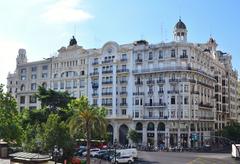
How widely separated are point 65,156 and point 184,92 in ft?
154

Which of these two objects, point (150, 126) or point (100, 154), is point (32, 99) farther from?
point (100, 154)

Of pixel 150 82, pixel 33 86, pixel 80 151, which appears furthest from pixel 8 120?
pixel 33 86

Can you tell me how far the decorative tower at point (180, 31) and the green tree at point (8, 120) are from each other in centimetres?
5295

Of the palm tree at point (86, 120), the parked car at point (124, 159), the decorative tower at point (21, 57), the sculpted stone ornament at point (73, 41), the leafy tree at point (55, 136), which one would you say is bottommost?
the parked car at point (124, 159)

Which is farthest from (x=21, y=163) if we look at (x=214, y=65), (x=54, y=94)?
(x=214, y=65)

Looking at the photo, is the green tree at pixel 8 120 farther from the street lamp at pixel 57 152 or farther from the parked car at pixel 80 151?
the parked car at pixel 80 151

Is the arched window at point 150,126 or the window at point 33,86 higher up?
the window at point 33,86

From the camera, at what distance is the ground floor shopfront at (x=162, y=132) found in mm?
91375

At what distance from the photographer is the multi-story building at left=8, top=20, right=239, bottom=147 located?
92.6 metres

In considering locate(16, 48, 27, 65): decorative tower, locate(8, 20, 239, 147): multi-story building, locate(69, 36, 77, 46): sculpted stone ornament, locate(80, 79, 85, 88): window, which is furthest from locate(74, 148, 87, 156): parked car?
locate(16, 48, 27, 65): decorative tower

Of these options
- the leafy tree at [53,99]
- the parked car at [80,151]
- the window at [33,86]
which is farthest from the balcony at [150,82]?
the window at [33,86]

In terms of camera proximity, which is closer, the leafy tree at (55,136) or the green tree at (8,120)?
the leafy tree at (55,136)

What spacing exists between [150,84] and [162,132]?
12160 millimetres

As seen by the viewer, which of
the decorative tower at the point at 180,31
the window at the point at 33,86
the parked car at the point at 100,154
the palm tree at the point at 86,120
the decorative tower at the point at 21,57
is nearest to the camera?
the palm tree at the point at 86,120
